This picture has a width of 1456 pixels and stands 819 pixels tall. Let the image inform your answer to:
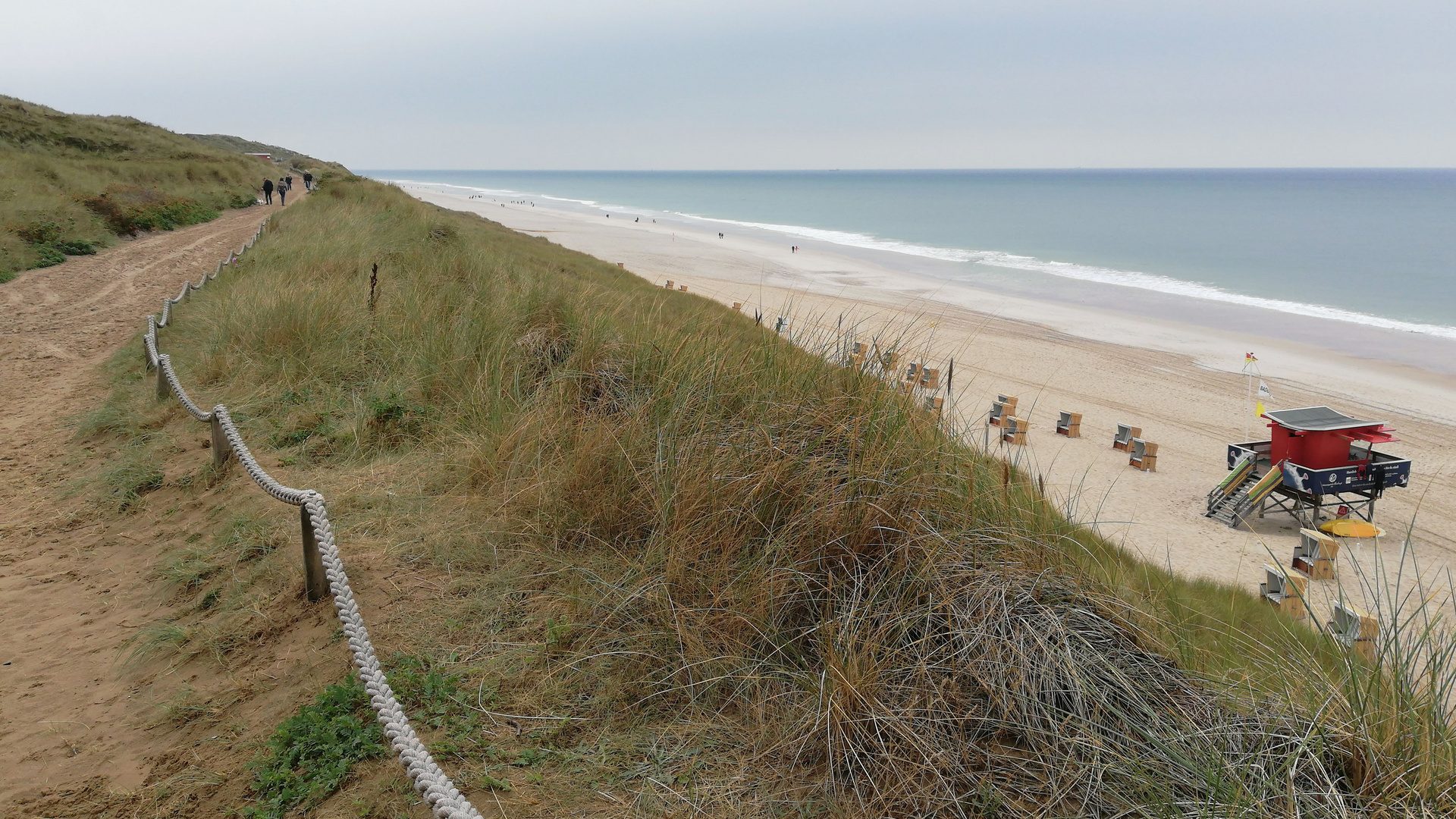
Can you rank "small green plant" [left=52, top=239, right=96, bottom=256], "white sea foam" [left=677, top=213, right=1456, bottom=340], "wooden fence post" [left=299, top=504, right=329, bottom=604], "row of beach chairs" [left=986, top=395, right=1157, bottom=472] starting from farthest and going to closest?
"white sea foam" [left=677, top=213, right=1456, bottom=340] → "small green plant" [left=52, top=239, right=96, bottom=256] → "row of beach chairs" [left=986, top=395, right=1157, bottom=472] → "wooden fence post" [left=299, top=504, right=329, bottom=604]

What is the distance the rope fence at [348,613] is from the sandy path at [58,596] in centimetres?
70

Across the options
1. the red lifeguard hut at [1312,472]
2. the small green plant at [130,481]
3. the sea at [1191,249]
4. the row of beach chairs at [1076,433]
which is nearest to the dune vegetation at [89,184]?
the small green plant at [130,481]

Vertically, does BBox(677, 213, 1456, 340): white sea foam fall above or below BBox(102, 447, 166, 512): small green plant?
above

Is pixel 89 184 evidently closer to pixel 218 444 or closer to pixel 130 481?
pixel 130 481

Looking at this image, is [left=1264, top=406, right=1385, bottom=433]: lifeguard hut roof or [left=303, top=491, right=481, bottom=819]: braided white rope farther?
[left=1264, top=406, right=1385, bottom=433]: lifeguard hut roof

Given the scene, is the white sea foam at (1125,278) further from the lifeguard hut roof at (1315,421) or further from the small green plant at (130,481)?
the small green plant at (130,481)

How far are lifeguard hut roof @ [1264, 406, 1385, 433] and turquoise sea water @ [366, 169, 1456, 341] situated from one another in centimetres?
1983

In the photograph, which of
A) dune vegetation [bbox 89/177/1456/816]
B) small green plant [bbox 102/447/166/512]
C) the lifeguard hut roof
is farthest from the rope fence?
the lifeguard hut roof

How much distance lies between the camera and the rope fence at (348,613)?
2.19 metres

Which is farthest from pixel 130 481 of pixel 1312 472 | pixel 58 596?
pixel 1312 472

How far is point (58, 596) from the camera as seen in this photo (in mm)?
3842

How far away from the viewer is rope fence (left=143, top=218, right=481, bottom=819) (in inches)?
86.2

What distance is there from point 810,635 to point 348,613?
1.71m

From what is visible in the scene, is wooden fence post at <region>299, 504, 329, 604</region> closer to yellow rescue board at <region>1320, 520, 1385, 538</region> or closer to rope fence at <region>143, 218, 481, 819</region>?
rope fence at <region>143, 218, 481, 819</region>
